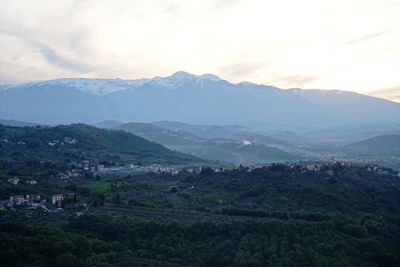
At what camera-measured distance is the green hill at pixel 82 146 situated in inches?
3191

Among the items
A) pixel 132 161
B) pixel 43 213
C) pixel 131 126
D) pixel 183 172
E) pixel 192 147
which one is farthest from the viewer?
pixel 131 126

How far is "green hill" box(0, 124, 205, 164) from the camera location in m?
81.1

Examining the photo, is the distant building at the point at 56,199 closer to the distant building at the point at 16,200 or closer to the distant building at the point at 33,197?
the distant building at the point at 33,197

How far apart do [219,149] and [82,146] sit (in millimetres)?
61410

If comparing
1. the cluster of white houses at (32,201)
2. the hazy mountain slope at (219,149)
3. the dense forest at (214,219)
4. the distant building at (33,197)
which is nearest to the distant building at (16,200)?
Answer: the cluster of white houses at (32,201)

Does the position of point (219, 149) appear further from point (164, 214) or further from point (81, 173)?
point (164, 214)

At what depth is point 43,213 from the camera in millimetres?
38031

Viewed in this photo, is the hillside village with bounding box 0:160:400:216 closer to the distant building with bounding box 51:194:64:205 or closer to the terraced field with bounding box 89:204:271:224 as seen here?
the distant building with bounding box 51:194:64:205

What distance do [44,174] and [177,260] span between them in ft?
116

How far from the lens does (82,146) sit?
93812 mm

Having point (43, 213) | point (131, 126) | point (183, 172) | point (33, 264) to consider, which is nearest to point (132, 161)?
point (183, 172)

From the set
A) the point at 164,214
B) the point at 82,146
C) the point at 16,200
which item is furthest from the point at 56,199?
the point at 82,146

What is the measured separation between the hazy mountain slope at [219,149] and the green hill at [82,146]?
29307mm

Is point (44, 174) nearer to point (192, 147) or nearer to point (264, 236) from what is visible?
point (264, 236)
